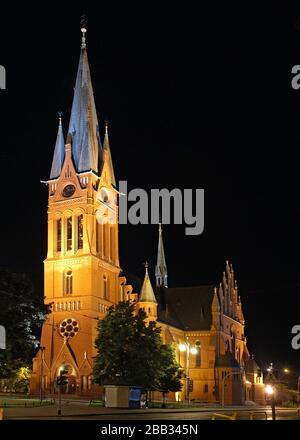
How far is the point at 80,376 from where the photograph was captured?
293 ft

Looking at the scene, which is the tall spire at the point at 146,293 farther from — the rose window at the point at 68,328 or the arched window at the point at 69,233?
the arched window at the point at 69,233

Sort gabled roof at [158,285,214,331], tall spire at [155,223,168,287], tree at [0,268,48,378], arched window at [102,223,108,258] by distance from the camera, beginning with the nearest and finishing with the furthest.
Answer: tree at [0,268,48,378] < arched window at [102,223,108,258] < gabled roof at [158,285,214,331] < tall spire at [155,223,168,287]

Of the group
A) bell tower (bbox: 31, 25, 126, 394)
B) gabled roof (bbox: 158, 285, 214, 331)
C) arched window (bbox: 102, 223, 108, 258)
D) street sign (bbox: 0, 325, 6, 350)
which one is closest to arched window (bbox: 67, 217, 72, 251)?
bell tower (bbox: 31, 25, 126, 394)

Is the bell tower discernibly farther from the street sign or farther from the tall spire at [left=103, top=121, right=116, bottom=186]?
the street sign

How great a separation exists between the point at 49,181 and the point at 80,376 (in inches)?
1126

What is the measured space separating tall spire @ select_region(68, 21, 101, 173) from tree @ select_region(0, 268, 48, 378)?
4066 centimetres

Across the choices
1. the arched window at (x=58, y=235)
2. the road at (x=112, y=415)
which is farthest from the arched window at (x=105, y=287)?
the road at (x=112, y=415)

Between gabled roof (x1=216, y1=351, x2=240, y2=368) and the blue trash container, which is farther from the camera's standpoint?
gabled roof (x1=216, y1=351, x2=240, y2=368)

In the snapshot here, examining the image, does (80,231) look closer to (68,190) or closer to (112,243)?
(68,190)

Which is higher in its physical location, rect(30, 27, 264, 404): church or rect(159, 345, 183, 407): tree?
rect(30, 27, 264, 404): church

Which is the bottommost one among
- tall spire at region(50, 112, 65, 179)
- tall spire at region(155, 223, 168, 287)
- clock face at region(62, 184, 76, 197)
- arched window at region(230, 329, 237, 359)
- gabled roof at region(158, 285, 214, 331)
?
arched window at region(230, 329, 237, 359)

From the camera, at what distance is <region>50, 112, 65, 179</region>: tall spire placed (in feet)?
335

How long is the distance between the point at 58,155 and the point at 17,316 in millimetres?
48538
